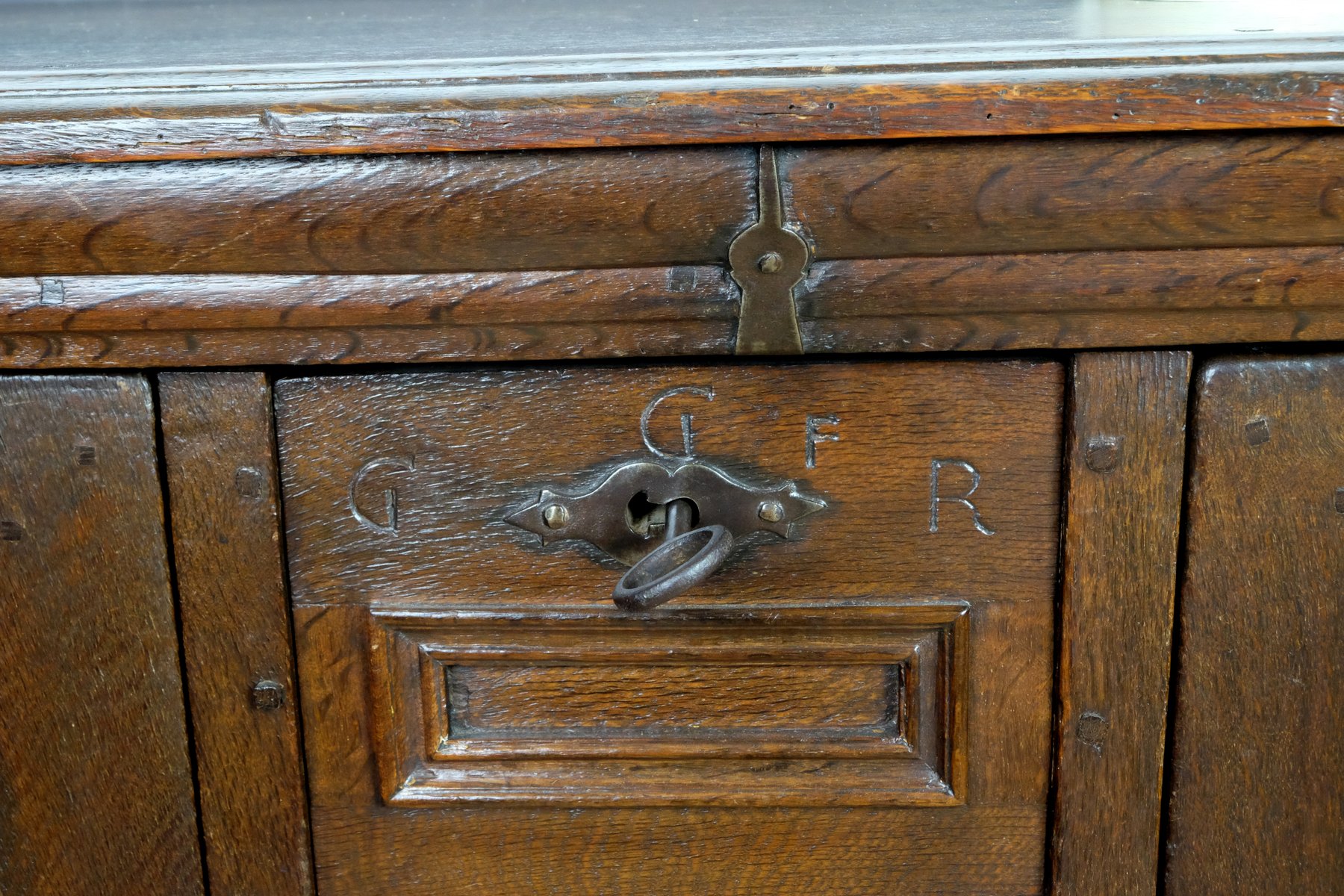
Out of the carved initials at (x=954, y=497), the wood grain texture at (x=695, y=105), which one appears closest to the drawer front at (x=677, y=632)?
the carved initials at (x=954, y=497)

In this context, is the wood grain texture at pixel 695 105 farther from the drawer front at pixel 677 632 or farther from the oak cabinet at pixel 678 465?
the drawer front at pixel 677 632

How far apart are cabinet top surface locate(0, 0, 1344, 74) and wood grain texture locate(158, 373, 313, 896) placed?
0.63 feet

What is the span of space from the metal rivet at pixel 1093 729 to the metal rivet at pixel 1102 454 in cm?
14

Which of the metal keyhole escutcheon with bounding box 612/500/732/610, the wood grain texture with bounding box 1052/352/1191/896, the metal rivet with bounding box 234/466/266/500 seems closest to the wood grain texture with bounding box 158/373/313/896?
the metal rivet with bounding box 234/466/266/500

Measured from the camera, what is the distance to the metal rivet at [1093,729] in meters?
0.59

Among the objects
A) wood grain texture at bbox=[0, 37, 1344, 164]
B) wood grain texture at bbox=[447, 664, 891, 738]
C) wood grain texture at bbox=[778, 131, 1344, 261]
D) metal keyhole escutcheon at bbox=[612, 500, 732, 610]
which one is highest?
wood grain texture at bbox=[0, 37, 1344, 164]

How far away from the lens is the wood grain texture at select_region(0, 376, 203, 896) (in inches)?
22.3

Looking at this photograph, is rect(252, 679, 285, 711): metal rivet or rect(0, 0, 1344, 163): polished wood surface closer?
rect(0, 0, 1344, 163): polished wood surface

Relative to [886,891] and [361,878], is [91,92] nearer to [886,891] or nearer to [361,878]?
[361,878]

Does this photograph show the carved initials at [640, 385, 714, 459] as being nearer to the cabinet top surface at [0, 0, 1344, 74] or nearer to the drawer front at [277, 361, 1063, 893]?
the drawer front at [277, 361, 1063, 893]

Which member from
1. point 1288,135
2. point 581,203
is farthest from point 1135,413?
point 581,203

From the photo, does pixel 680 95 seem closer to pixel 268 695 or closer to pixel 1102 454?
pixel 1102 454

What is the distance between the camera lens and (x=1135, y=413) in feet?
1.81

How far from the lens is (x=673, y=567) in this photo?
532mm
